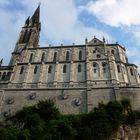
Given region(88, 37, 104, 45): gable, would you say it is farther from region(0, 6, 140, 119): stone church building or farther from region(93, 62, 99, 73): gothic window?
region(93, 62, 99, 73): gothic window

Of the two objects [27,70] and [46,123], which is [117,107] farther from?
[27,70]

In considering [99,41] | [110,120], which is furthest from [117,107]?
[99,41]

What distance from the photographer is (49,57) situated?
179ft

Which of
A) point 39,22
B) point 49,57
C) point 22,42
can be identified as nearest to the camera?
point 49,57

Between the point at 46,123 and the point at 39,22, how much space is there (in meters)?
43.8

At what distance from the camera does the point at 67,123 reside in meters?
31.6

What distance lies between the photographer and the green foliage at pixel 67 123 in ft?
96.8

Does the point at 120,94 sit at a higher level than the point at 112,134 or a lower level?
higher

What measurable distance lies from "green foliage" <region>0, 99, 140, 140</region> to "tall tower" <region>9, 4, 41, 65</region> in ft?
76.0

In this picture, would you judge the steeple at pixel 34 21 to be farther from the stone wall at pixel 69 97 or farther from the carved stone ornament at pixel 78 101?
the carved stone ornament at pixel 78 101

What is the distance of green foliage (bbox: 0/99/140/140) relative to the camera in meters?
29.5

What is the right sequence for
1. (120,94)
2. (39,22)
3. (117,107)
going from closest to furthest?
1. (117,107)
2. (120,94)
3. (39,22)

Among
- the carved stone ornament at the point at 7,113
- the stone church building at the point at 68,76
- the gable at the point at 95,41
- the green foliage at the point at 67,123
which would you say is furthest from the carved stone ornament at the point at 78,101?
the gable at the point at 95,41

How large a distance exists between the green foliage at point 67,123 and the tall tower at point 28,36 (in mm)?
23153
